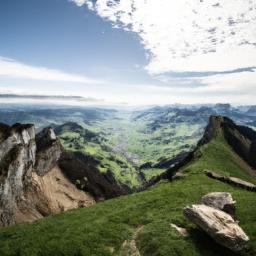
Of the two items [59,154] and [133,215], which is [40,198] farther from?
[133,215]

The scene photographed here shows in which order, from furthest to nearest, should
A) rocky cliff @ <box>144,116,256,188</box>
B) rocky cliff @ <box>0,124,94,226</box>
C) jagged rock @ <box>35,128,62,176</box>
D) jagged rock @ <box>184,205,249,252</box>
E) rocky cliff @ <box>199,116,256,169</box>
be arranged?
rocky cliff @ <box>199,116,256,169</box>, rocky cliff @ <box>144,116,256,188</box>, jagged rock @ <box>35,128,62,176</box>, rocky cliff @ <box>0,124,94,226</box>, jagged rock @ <box>184,205,249,252</box>

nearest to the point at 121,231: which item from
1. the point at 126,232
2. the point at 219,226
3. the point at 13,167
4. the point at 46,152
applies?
the point at 126,232

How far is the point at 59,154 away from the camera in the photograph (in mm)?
92250

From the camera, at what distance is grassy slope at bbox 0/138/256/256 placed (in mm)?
26906

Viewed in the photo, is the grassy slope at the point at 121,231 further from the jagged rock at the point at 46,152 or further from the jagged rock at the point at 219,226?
the jagged rock at the point at 46,152

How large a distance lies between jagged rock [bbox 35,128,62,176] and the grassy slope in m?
39.0

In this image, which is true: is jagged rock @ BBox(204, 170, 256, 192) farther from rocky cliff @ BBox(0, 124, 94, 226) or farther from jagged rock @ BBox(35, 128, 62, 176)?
jagged rock @ BBox(35, 128, 62, 176)

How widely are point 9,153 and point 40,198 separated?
16.0 meters

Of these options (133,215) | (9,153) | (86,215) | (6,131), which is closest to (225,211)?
(133,215)

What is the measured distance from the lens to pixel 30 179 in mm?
68625

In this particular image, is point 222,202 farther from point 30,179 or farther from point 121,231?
point 30,179

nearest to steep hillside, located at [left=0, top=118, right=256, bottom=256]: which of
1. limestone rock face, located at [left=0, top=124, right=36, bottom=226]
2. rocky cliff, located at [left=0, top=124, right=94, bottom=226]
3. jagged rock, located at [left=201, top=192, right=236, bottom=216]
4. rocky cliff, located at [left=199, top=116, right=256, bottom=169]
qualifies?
jagged rock, located at [left=201, top=192, right=236, bottom=216]

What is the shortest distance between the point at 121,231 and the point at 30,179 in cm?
4459

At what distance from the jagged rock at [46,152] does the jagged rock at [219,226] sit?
57.0 meters
